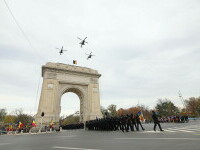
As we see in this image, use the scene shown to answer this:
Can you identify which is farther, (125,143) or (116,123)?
(116,123)

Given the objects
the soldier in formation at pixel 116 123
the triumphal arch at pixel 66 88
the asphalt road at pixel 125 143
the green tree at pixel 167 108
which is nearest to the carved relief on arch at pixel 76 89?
the triumphal arch at pixel 66 88

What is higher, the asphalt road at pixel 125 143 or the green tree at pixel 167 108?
the green tree at pixel 167 108

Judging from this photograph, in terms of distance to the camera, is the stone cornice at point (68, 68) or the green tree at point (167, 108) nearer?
the stone cornice at point (68, 68)

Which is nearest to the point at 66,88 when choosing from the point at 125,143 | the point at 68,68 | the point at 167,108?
the point at 68,68

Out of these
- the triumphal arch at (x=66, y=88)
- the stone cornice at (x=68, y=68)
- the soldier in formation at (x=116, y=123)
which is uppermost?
the stone cornice at (x=68, y=68)

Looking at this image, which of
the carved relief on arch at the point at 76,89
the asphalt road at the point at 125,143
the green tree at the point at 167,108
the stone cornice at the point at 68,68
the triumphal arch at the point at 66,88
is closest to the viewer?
the asphalt road at the point at 125,143

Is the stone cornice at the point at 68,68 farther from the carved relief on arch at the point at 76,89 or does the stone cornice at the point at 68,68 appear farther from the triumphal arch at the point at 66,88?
the carved relief on arch at the point at 76,89

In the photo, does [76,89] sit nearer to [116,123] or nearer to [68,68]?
[68,68]

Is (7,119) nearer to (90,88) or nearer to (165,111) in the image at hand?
(90,88)

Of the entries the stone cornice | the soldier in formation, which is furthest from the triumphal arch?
the soldier in formation
